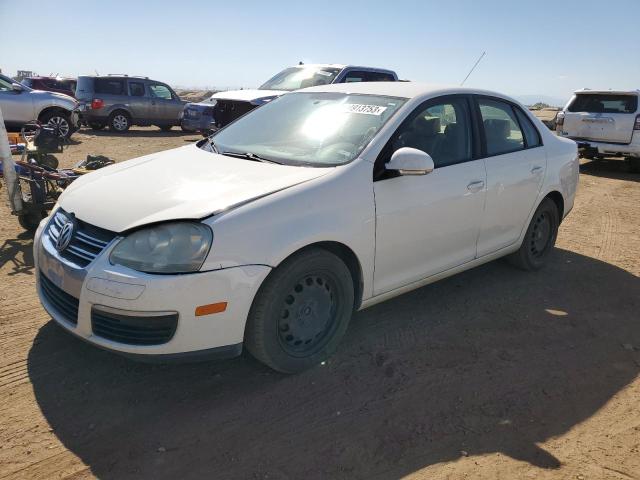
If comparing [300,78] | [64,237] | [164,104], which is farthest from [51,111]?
[64,237]

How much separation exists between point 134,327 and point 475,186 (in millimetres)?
2547

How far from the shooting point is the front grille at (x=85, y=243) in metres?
2.72

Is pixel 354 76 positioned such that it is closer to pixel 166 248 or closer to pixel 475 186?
pixel 475 186

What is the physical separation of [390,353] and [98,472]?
1837mm

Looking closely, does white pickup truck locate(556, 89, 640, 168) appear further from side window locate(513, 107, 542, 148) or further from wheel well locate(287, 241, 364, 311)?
Result: wheel well locate(287, 241, 364, 311)

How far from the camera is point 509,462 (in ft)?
8.25

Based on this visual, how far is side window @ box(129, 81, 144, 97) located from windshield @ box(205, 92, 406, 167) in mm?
13733

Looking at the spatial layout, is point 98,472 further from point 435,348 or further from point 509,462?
point 435,348

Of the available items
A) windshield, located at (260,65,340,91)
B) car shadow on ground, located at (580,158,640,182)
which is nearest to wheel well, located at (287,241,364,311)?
windshield, located at (260,65,340,91)

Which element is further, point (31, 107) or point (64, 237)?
point (31, 107)

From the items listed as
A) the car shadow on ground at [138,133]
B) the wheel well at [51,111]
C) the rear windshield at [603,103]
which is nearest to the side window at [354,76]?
the rear windshield at [603,103]

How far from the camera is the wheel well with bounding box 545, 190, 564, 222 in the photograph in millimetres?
4922

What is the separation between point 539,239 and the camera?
16.4ft

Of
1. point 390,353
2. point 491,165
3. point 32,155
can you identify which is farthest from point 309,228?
point 32,155
